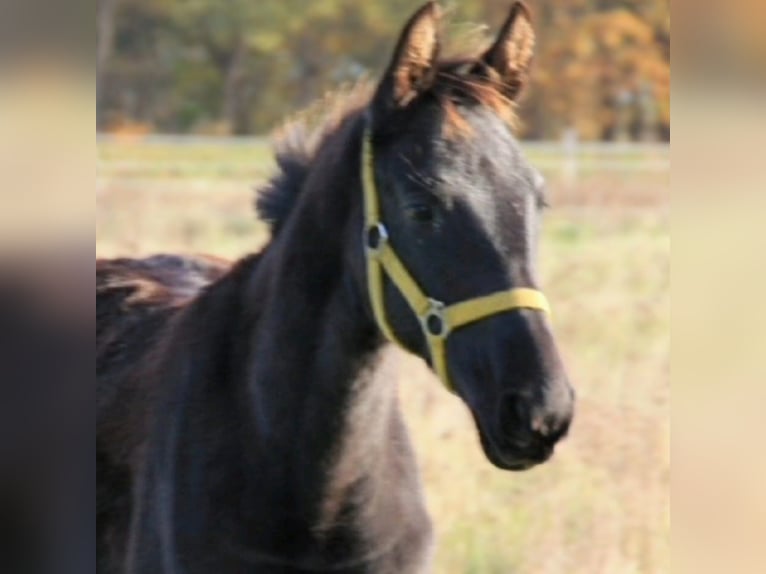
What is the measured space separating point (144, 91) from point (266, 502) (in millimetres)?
22648

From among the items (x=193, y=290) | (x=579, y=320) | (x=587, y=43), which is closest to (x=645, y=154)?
(x=587, y=43)

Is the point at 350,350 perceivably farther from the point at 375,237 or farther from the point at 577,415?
the point at 577,415

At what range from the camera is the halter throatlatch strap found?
2.59m

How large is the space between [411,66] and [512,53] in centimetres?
31

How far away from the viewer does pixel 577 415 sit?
22.9ft

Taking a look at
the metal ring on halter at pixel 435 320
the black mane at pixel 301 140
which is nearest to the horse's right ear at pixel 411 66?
the black mane at pixel 301 140

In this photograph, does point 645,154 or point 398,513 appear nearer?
point 398,513

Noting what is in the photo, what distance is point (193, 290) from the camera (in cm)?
405

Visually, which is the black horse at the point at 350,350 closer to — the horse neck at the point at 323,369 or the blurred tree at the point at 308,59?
the horse neck at the point at 323,369

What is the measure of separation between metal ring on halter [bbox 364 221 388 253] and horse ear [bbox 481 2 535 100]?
0.46 m

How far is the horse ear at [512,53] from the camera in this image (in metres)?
3.04

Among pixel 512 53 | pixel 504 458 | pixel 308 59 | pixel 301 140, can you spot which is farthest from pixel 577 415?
pixel 308 59

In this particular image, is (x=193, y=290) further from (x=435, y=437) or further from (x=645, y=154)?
(x=645, y=154)

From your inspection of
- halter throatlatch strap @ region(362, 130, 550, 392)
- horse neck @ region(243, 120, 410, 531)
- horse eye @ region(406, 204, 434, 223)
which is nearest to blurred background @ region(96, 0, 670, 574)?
horse neck @ region(243, 120, 410, 531)
